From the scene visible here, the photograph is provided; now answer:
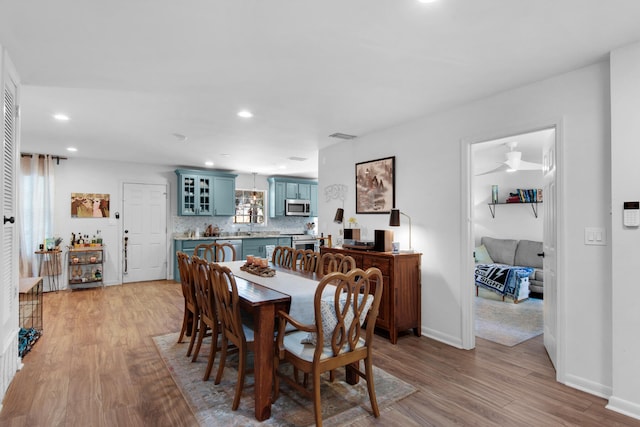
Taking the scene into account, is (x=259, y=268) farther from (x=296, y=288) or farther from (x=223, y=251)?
(x=223, y=251)

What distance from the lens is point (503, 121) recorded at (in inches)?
121

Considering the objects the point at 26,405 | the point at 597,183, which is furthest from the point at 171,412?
the point at 597,183

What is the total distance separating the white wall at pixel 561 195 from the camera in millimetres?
2480

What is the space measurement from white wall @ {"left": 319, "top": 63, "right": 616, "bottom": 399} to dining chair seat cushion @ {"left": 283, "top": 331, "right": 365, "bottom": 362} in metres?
1.66

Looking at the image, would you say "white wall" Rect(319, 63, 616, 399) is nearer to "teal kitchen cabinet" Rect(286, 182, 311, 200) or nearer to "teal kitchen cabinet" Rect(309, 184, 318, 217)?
"teal kitchen cabinet" Rect(286, 182, 311, 200)

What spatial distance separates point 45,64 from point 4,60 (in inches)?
9.2

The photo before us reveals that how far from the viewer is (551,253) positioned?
301 cm

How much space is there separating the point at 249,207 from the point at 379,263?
16.8 ft

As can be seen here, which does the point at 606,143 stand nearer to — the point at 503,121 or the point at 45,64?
the point at 503,121

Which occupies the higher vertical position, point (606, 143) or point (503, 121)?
point (503, 121)

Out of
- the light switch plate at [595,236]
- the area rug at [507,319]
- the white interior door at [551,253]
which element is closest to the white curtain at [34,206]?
the area rug at [507,319]

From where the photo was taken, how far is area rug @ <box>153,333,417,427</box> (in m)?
2.16

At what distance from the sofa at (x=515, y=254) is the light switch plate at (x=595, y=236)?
3.15 meters

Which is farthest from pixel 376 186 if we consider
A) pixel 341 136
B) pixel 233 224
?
pixel 233 224
